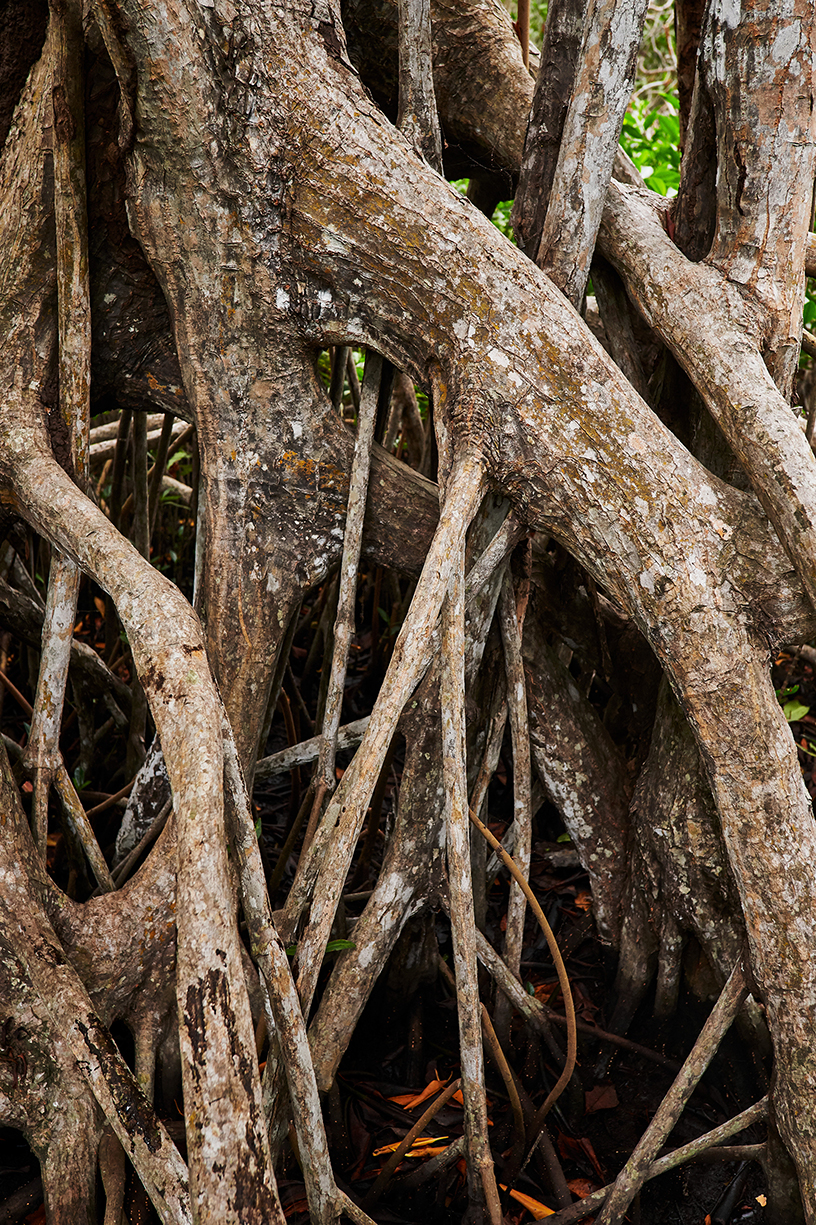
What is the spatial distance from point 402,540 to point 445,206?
2.27 ft

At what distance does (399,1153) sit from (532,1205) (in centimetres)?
31

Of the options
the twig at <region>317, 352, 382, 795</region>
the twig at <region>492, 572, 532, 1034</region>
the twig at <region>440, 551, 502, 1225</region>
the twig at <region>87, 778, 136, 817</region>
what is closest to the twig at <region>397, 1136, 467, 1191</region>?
the twig at <region>440, 551, 502, 1225</region>

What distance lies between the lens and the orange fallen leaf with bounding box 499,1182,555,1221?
1871mm

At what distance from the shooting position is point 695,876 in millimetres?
2004

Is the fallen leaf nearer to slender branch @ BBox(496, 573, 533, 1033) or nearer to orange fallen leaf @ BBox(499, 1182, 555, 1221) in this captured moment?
orange fallen leaf @ BBox(499, 1182, 555, 1221)

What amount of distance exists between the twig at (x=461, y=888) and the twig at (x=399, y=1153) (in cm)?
15

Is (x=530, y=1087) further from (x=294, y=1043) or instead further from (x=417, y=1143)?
(x=294, y=1043)

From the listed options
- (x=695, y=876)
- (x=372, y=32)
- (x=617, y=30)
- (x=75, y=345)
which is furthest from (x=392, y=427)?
(x=695, y=876)

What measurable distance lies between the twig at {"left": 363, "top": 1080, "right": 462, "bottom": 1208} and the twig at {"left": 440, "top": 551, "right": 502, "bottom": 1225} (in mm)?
151

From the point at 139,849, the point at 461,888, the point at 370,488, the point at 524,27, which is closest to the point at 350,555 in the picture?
the point at 370,488

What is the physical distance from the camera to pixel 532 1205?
1.89m

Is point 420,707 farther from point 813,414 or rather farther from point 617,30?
point 813,414

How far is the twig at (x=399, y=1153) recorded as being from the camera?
1.84 meters

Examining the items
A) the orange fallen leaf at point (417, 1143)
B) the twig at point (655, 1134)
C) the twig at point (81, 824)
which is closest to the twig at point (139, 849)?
the twig at point (81, 824)
